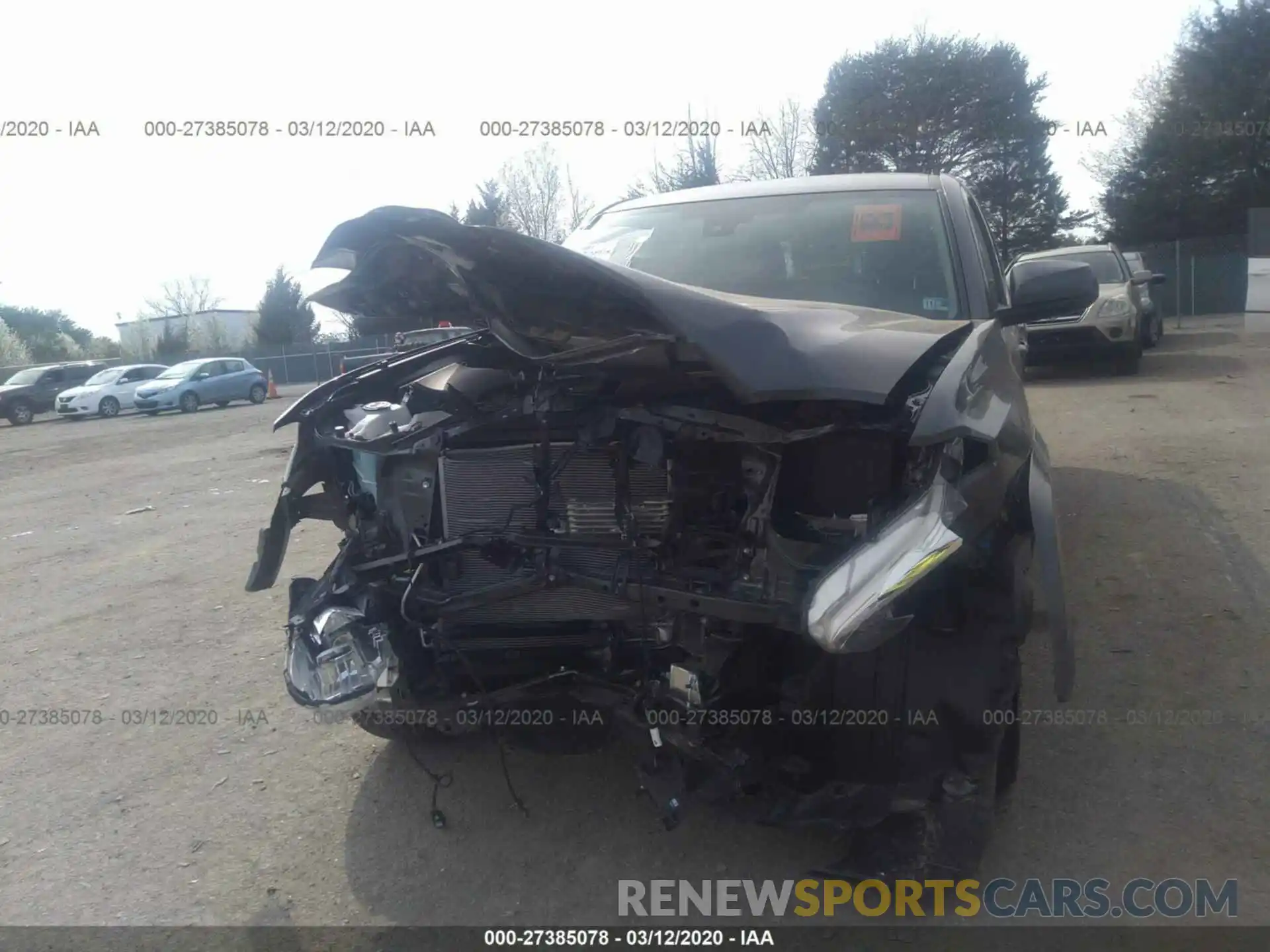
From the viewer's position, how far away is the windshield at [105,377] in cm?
2503

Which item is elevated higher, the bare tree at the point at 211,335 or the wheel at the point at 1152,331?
the bare tree at the point at 211,335

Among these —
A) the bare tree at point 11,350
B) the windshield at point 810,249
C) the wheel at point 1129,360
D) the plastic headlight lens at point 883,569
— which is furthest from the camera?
the bare tree at point 11,350

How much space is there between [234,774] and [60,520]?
252 inches

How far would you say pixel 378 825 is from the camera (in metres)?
3.10

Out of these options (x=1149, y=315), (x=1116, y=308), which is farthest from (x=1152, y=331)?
(x=1116, y=308)

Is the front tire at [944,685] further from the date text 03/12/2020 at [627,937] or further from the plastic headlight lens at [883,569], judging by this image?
the date text 03/12/2020 at [627,937]

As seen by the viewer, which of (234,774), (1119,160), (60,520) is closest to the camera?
(234,774)

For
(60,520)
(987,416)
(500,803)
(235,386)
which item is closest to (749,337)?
(987,416)

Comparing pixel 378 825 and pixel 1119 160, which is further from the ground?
pixel 1119 160

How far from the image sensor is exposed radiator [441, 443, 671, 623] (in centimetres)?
259

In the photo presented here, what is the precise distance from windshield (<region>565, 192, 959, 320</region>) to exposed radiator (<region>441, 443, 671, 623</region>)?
1.17 meters

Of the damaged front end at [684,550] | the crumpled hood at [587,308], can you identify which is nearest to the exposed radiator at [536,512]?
the damaged front end at [684,550]

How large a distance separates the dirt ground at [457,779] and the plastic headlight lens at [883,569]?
1.03m

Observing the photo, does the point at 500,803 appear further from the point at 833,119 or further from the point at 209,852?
the point at 833,119
